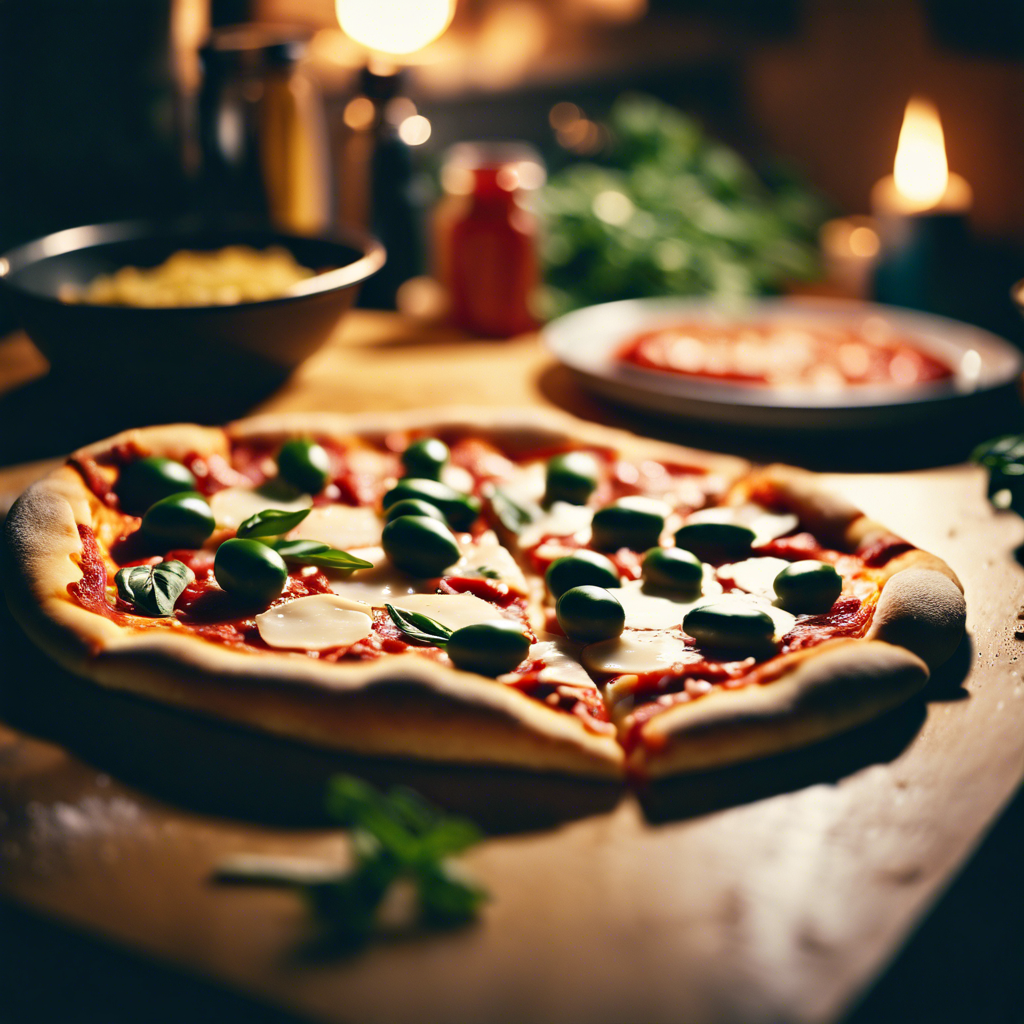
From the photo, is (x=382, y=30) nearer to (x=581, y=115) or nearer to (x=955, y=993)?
(x=581, y=115)

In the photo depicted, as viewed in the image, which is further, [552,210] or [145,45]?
[552,210]

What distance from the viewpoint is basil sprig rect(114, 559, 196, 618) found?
5.80 feet

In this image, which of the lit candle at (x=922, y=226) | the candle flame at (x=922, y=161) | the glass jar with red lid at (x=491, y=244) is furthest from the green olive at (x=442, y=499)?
the candle flame at (x=922, y=161)

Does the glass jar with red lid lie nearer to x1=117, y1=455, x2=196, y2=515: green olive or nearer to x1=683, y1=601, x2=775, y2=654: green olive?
x1=117, y1=455, x2=196, y2=515: green olive

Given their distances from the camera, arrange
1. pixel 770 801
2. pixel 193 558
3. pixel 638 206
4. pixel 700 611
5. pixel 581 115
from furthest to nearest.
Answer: pixel 581 115
pixel 638 206
pixel 193 558
pixel 700 611
pixel 770 801

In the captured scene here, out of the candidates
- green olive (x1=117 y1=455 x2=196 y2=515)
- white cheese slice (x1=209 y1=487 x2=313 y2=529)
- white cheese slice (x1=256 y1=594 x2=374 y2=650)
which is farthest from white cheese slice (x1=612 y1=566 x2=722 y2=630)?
green olive (x1=117 y1=455 x2=196 y2=515)

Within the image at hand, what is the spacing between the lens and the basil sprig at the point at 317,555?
75.0 inches

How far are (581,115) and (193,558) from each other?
4.87 meters

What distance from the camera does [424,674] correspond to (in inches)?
60.1

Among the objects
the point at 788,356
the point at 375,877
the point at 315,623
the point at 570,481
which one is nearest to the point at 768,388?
the point at 788,356

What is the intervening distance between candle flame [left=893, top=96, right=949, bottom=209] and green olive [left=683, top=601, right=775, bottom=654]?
2.68m

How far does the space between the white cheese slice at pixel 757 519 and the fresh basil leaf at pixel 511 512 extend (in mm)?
357

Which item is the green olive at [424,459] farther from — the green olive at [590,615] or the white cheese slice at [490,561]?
the green olive at [590,615]

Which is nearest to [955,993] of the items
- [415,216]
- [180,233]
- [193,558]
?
[193,558]
